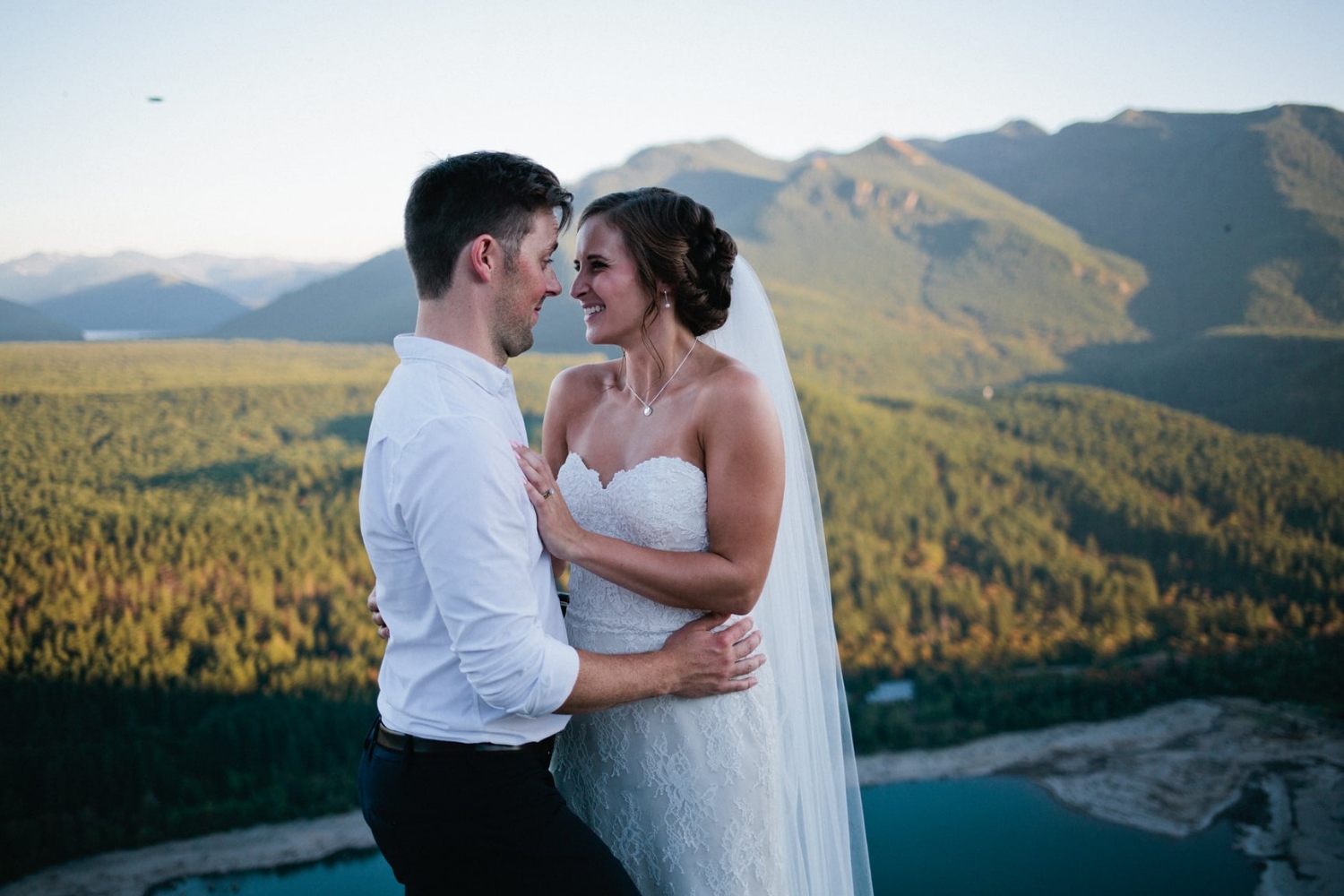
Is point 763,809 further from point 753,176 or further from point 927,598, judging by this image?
point 753,176

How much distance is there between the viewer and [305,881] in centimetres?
491

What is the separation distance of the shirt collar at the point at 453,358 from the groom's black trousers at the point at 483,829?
25.2 inches

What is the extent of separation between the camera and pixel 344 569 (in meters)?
6.41

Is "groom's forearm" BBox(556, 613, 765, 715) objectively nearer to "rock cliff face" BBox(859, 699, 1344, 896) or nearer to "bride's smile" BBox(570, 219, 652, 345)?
"bride's smile" BBox(570, 219, 652, 345)

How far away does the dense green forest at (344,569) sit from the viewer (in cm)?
519

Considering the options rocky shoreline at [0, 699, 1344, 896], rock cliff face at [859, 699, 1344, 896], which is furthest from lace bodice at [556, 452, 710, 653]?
rock cliff face at [859, 699, 1344, 896]

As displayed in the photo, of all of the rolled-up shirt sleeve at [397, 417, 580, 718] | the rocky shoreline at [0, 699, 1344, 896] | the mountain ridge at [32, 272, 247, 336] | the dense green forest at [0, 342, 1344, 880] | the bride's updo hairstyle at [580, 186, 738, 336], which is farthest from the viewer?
the mountain ridge at [32, 272, 247, 336]

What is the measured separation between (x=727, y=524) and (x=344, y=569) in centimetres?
523

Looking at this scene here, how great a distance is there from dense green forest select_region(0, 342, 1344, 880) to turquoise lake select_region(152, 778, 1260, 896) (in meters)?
0.65

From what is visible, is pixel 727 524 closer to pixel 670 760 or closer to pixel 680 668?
pixel 680 668

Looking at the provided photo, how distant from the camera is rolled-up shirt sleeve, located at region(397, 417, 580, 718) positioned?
1.35 metres

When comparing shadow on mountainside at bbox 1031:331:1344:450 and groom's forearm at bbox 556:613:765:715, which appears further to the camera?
shadow on mountainside at bbox 1031:331:1344:450

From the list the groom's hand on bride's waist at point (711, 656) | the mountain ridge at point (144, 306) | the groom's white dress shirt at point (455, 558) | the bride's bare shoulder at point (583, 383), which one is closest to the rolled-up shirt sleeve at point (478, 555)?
the groom's white dress shirt at point (455, 558)

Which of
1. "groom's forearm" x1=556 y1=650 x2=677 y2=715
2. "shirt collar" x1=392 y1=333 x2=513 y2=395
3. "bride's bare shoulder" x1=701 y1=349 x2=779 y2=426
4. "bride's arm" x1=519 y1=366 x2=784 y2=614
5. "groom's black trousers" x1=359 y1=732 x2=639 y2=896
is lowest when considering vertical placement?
"groom's black trousers" x1=359 y1=732 x2=639 y2=896
